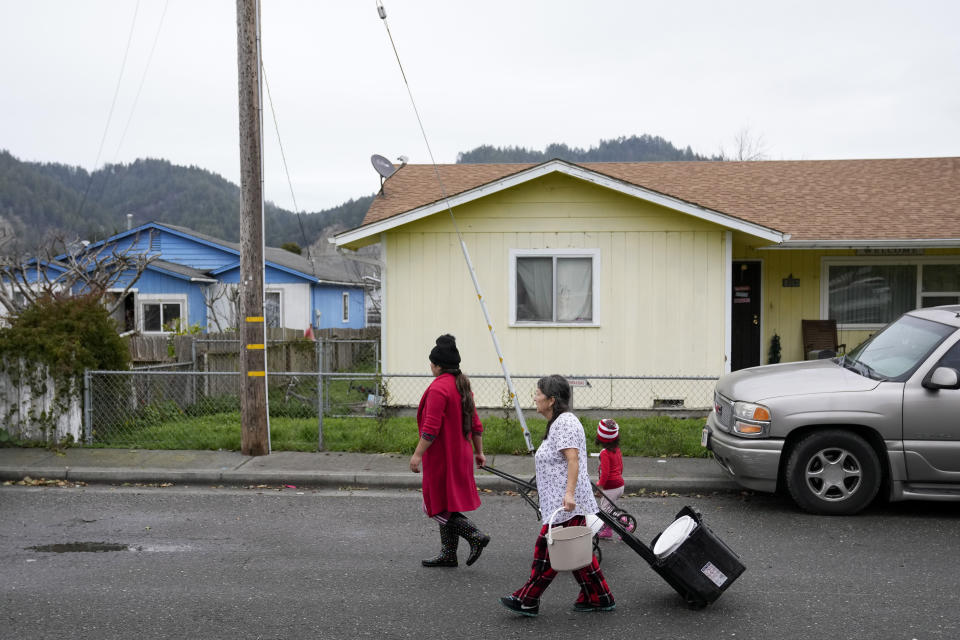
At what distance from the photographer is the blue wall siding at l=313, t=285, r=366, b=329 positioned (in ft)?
90.7

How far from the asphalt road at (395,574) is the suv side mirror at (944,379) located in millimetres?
1167

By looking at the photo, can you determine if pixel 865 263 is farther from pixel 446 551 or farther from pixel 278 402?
pixel 446 551

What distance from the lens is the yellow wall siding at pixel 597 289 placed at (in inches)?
454

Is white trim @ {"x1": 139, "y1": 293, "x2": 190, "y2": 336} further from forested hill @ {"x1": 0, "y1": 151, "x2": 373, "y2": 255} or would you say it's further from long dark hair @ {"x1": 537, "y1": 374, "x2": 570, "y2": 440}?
forested hill @ {"x1": 0, "y1": 151, "x2": 373, "y2": 255}

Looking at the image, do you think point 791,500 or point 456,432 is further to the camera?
point 791,500

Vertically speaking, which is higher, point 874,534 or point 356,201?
point 356,201

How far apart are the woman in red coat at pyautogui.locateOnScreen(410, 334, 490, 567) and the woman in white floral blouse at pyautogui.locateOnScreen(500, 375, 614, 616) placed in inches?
31.7

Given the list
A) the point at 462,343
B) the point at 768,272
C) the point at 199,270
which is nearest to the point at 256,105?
the point at 462,343

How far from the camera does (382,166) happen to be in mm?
13961

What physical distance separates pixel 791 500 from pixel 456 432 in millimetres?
3858

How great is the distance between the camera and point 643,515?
7168 millimetres

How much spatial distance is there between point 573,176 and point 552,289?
1646mm

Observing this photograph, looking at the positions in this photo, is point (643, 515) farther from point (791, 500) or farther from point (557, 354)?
point (557, 354)

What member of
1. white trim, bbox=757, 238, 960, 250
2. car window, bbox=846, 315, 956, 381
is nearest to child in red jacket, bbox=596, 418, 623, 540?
car window, bbox=846, 315, 956, 381
